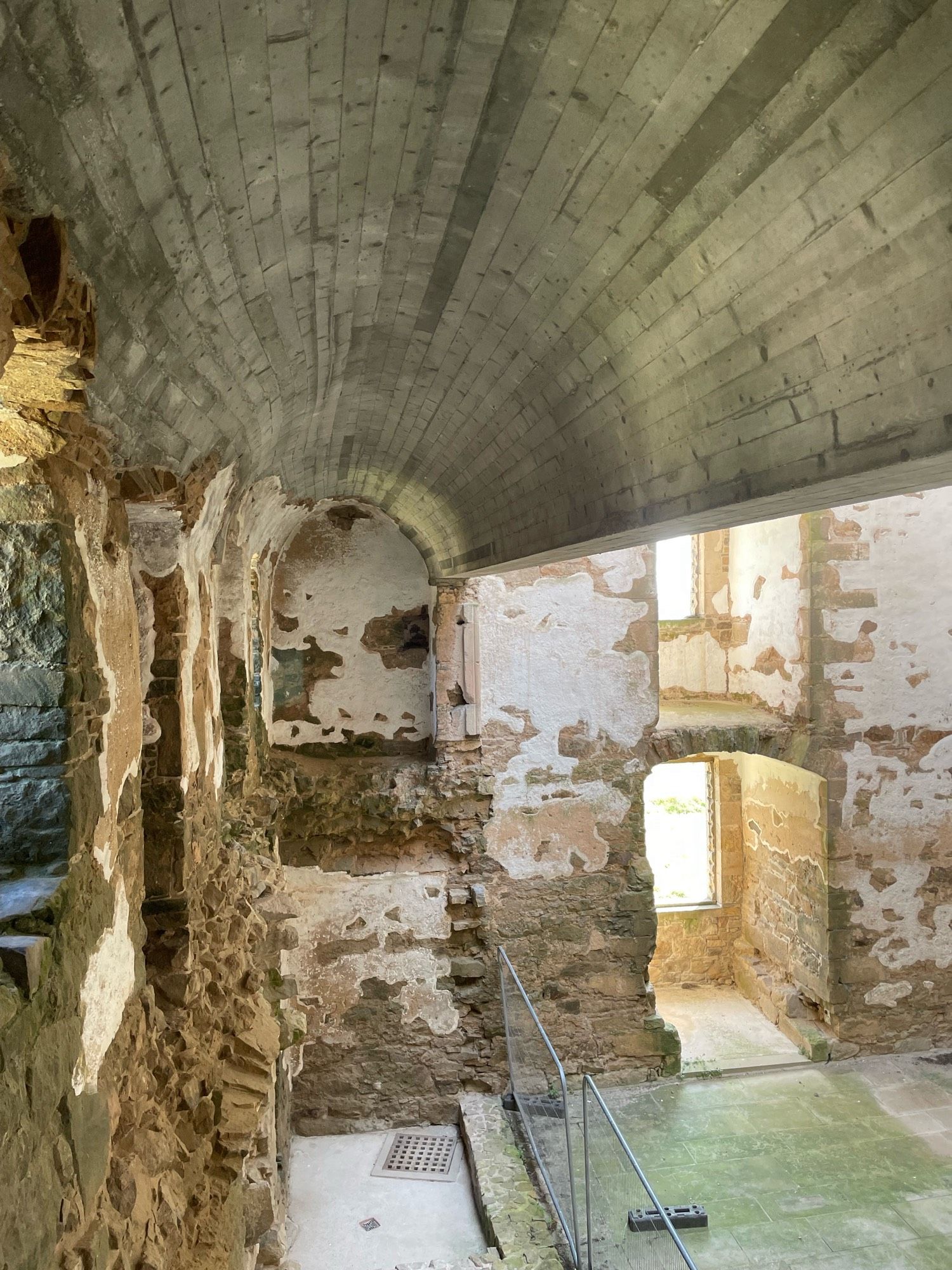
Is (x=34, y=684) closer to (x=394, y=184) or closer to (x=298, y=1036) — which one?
(x=394, y=184)

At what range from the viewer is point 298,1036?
4570 mm

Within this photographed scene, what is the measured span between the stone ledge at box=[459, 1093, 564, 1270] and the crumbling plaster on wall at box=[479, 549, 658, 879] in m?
1.91

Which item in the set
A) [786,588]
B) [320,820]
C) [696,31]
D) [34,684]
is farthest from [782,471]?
[786,588]

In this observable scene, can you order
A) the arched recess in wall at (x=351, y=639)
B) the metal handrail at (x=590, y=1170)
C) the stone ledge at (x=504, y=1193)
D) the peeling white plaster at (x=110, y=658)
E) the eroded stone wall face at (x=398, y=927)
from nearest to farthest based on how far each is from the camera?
the peeling white plaster at (x=110, y=658), the metal handrail at (x=590, y=1170), the stone ledge at (x=504, y=1193), the eroded stone wall face at (x=398, y=927), the arched recess in wall at (x=351, y=639)

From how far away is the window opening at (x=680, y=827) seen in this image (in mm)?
11305

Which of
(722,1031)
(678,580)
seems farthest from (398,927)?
(678,580)

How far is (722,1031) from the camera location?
9086mm

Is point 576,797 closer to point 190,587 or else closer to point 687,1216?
point 687,1216

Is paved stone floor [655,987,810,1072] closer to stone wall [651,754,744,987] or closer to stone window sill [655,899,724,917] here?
stone wall [651,754,744,987]

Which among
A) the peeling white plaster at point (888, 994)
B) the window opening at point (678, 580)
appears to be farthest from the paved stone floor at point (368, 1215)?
the window opening at point (678, 580)

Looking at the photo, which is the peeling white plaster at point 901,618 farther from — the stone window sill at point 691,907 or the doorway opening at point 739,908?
the stone window sill at point 691,907

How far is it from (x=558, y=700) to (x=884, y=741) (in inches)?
118

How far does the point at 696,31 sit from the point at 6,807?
2164 millimetres

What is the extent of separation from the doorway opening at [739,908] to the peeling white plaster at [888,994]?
1.28 feet
